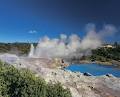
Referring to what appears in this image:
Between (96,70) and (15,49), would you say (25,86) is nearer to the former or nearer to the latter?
(96,70)

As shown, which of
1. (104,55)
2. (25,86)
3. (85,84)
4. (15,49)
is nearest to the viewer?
(25,86)

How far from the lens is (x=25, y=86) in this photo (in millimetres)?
28344

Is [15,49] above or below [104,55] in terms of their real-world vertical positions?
above

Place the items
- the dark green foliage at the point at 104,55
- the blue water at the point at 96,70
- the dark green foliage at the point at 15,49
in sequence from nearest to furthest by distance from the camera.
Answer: the blue water at the point at 96,70, the dark green foliage at the point at 15,49, the dark green foliage at the point at 104,55

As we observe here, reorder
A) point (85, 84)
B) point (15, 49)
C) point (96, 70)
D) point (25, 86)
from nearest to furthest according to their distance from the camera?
point (25, 86) → point (85, 84) → point (96, 70) → point (15, 49)

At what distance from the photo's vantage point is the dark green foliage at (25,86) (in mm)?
28016

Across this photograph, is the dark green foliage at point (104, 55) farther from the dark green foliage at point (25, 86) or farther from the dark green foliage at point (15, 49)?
the dark green foliage at point (25, 86)

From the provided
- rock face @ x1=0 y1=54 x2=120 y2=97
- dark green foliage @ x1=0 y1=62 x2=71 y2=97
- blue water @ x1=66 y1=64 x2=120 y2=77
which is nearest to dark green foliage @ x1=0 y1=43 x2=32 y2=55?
blue water @ x1=66 y1=64 x2=120 y2=77

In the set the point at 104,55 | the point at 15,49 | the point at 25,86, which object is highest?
the point at 15,49

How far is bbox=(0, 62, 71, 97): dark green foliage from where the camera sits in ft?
91.9

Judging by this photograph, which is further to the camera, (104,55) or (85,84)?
(104,55)

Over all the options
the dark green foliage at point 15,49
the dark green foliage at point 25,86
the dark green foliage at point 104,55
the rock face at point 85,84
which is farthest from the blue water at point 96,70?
the dark green foliage at point 104,55

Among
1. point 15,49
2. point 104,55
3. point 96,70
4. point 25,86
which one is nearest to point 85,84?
point 25,86

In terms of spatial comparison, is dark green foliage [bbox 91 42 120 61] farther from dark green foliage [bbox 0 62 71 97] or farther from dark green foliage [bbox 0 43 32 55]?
dark green foliage [bbox 0 62 71 97]
